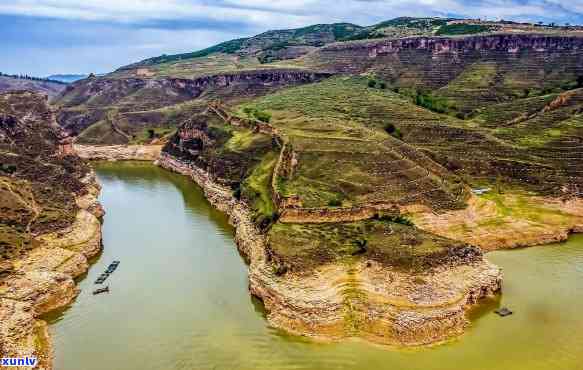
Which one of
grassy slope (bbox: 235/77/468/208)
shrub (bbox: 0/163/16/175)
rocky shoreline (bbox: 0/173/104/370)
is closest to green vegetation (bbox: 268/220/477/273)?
grassy slope (bbox: 235/77/468/208)

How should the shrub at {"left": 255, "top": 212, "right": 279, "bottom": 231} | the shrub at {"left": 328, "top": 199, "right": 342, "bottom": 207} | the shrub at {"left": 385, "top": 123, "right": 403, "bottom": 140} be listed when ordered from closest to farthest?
1. the shrub at {"left": 255, "top": 212, "right": 279, "bottom": 231}
2. the shrub at {"left": 328, "top": 199, "right": 342, "bottom": 207}
3. the shrub at {"left": 385, "top": 123, "right": 403, "bottom": 140}

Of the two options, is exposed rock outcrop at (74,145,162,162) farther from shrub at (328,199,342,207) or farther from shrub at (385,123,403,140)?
shrub at (328,199,342,207)

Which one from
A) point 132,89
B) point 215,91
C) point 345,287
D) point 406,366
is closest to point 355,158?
point 345,287

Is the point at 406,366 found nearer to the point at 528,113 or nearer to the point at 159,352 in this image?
the point at 159,352

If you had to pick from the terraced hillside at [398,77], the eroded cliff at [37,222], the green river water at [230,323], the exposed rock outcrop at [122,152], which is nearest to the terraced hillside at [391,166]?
the terraced hillside at [398,77]

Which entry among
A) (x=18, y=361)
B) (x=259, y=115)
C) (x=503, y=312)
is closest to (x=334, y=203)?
(x=503, y=312)

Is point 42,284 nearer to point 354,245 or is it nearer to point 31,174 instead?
point 31,174

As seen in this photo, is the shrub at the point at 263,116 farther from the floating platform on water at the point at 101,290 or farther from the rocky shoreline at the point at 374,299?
the floating platform on water at the point at 101,290
